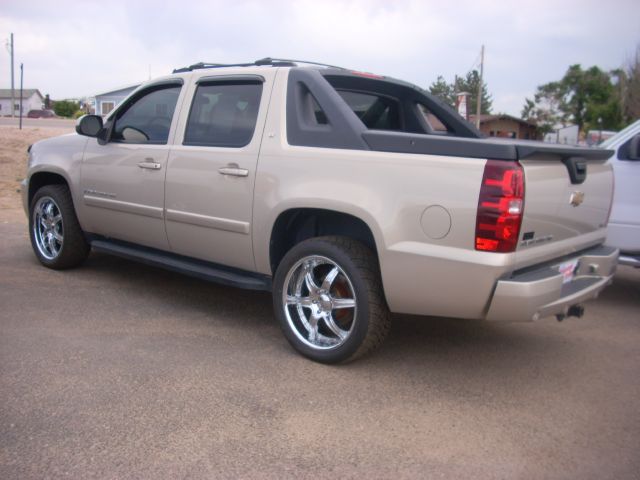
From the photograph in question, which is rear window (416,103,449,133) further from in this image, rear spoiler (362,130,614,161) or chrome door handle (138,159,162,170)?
chrome door handle (138,159,162,170)

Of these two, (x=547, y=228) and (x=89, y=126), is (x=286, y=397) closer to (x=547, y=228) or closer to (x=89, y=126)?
(x=547, y=228)

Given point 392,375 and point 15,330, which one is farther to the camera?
point 15,330

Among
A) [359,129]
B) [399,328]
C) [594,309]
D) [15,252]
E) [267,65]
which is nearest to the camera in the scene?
[359,129]

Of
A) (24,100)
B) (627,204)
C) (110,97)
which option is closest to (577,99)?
(110,97)

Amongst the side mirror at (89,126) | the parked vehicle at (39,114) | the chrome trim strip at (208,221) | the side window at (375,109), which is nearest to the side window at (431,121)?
the side window at (375,109)

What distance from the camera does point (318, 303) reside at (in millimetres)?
4012

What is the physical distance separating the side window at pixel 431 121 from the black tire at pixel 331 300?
5.63ft

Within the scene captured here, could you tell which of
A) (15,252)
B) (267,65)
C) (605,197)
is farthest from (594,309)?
(15,252)

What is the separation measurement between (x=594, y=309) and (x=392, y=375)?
265 centimetres

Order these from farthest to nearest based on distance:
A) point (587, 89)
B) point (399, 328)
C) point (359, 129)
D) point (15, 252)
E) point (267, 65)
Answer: point (587, 89), point (15, 252), point (399, 328), point (267, 65), point (359, 129)

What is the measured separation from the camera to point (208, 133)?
459cm

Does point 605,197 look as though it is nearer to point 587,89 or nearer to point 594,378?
point 594,378

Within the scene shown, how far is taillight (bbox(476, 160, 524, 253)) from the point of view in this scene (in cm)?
318

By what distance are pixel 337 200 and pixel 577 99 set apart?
73838 mm
